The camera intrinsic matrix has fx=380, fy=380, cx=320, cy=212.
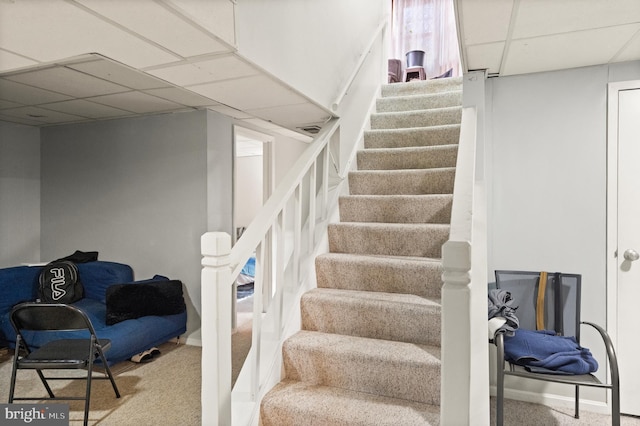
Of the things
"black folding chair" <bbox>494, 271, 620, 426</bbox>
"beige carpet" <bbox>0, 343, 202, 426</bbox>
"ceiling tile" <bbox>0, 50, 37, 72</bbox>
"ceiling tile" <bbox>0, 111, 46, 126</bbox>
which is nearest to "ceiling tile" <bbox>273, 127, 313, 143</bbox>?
"ceiling tile" <bbox>0, 111, 46, 126</bbox>

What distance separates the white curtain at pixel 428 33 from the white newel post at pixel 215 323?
4.81 metres

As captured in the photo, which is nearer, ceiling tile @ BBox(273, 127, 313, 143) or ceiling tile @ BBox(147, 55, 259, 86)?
ceiling tile @ BBox(147, 55, 259, 86)

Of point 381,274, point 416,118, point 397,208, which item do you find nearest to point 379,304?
point 381,274

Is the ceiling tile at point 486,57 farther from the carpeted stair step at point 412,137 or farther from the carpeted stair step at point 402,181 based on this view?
the carpeted stair step at point 402,181

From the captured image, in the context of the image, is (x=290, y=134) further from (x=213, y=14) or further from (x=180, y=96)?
(x=213, y=14)

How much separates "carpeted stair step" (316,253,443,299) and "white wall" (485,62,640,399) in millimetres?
805

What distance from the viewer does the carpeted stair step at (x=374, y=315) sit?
6.26 ft

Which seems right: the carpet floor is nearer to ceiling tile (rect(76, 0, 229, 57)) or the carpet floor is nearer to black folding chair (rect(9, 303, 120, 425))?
black folding chair (rect(9, 303, 120, 425))

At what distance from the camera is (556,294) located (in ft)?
8.00

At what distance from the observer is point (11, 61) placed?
75.5 inches

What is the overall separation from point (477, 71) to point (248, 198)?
196 inches

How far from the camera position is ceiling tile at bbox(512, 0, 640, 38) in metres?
1.71

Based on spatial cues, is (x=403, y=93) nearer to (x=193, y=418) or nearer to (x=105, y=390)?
(x=193, y=418)

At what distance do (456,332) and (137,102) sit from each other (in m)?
3.16
